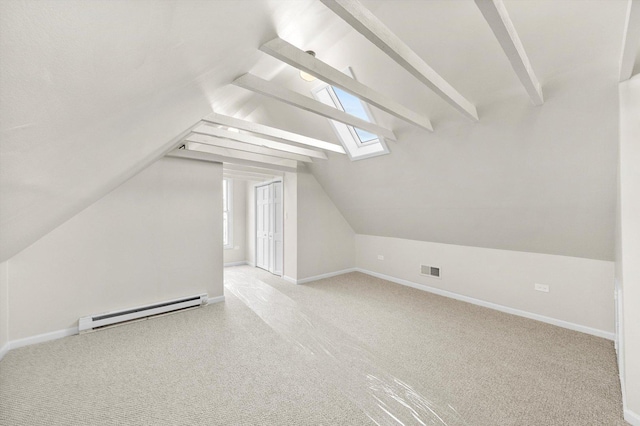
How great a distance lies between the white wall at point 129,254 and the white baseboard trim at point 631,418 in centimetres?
418

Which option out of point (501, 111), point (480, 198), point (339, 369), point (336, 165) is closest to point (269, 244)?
point (336, 165)

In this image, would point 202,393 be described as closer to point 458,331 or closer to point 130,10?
point 130,10

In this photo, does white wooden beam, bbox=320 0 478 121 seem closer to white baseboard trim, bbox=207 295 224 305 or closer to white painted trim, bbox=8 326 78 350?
white baseboard trim, bbox=207 295 224 305

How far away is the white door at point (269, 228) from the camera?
5.30 metres

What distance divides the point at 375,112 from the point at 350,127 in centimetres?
67

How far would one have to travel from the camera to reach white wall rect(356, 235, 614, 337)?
2.90 m

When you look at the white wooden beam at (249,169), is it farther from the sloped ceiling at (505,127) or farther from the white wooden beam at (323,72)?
the white wooden beam at (323,72)

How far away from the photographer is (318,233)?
5074 millimetres

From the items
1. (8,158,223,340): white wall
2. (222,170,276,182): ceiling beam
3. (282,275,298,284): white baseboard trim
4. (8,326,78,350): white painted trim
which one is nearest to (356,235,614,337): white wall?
(282,275,298,284): white baseboard trim

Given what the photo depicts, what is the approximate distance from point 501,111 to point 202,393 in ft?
11.3

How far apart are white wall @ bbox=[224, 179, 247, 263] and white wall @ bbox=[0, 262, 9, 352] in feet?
13.0

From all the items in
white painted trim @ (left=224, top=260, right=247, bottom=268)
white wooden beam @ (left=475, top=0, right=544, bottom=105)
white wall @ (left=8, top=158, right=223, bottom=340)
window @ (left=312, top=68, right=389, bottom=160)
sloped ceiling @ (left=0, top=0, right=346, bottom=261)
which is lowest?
white painted trim @ (left=224, top=260, right=247, bottom=268)

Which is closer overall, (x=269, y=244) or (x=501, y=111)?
(x=501, y=111)

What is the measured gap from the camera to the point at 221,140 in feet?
10.7
